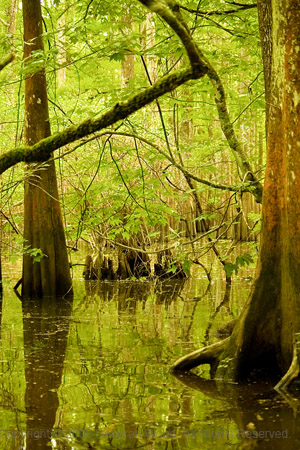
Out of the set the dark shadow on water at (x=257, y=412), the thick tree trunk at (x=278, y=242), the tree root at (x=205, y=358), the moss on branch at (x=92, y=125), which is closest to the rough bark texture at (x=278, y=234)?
the thick tree trunk at (x=278, y=242)

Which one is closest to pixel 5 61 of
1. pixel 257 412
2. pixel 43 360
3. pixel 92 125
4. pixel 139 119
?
pixel 92 125

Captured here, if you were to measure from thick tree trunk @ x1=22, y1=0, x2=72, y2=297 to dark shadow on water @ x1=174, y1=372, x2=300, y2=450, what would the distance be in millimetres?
5011

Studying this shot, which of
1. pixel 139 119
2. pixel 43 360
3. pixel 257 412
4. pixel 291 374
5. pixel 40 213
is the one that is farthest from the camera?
pixel 139 119

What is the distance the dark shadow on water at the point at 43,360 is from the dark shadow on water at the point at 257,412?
1.02m

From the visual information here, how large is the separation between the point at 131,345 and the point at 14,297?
420cm

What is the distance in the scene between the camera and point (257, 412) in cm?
388

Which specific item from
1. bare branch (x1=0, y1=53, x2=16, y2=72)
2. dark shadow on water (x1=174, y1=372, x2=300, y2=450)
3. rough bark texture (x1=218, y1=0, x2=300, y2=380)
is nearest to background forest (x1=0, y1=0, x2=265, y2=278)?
rough bark texture (x1=218, y1=0, x2=300, y2=380)

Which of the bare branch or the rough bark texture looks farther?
the rough bark texture

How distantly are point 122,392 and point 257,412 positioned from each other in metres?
1.05

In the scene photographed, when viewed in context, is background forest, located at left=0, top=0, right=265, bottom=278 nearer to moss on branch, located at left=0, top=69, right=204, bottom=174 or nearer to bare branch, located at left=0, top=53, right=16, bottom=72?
moss on branch, located at left=0, top=69, right=204, bottom=174

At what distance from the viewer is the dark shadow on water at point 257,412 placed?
341 cm

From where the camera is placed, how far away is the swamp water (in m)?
3.49

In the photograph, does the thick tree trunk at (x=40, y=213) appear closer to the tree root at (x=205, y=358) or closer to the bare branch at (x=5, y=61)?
the tree root at (x=205, y=358)

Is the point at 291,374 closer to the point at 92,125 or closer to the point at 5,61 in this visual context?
the point at 92,125
